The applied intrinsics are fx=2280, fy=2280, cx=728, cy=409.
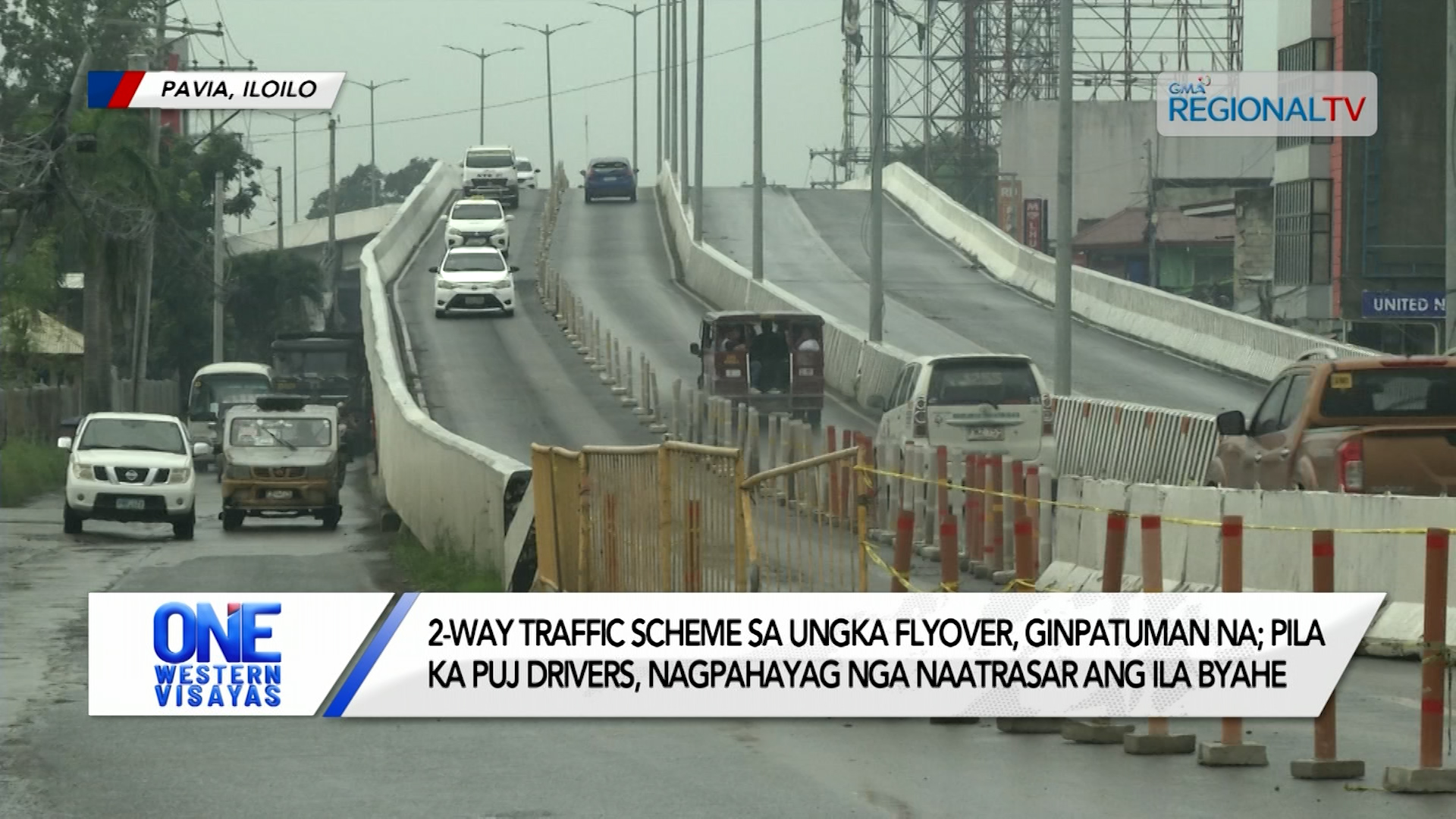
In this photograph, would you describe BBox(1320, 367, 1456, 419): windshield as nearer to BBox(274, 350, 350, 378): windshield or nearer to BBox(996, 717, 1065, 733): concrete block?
BBox(996, 717, 1065, 733): concrete block

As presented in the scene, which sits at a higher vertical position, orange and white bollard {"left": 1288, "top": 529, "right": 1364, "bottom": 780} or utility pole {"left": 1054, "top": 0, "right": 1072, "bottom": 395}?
utility pole {"left": 1054, "top": 0, "right": 1072, "bottom": 395}

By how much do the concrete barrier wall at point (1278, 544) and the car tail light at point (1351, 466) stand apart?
23.0 inches

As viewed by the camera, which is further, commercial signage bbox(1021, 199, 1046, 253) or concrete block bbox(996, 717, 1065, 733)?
commercial signage bbox(1021, 199, 1046, 253)

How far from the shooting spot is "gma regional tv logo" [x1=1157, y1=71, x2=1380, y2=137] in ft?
183

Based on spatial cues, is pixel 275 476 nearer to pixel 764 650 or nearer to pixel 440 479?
pixel 440 479

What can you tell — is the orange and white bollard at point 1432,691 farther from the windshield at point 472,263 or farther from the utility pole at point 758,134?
the windshield at point 472,263

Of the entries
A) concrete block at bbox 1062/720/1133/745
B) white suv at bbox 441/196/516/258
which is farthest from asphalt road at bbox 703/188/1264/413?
concrete block at bbox 1062/720/1133/745

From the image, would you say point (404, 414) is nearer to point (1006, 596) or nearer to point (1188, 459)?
point (1188, 459)

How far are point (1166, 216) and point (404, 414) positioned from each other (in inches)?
2884

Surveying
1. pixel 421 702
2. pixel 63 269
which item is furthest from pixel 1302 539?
pixel 63 269

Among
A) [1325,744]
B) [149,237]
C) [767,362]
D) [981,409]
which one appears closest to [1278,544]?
[1325,744]

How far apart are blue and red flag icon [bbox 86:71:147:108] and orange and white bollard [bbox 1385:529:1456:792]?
41.6 m

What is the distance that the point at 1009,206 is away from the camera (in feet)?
332

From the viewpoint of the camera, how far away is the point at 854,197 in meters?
89.8
